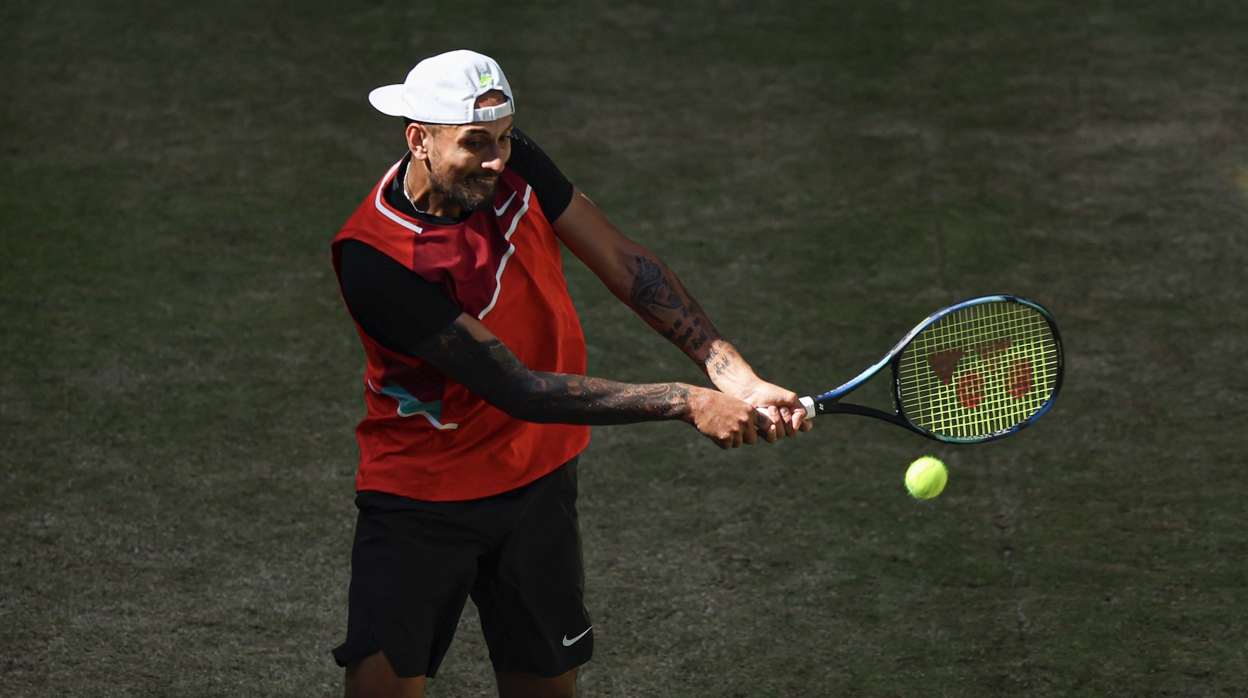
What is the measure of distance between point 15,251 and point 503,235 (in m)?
4.08

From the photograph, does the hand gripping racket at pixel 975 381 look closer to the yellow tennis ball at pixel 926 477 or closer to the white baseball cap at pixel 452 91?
the yellow tennis ball at pixel 926 477

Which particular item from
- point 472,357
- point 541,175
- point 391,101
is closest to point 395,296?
point 472,357

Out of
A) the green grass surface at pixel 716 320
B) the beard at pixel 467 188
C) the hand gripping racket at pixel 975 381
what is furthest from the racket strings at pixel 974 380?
the beard at pixel 467 188

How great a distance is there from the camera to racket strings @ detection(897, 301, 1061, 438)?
3824mm

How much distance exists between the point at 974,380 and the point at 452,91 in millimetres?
1687

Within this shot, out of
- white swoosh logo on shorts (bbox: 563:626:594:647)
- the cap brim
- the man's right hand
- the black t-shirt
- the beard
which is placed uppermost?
the cap brim

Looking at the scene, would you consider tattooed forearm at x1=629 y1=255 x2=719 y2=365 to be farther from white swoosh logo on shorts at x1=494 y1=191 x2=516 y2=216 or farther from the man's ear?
the man's ear

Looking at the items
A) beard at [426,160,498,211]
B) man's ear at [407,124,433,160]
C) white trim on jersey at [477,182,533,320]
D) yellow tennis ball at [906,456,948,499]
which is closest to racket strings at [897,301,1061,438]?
yellow tennis ball at [906,456,948,499]

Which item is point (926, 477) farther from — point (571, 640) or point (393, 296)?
point (393, 296)

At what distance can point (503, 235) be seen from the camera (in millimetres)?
3188

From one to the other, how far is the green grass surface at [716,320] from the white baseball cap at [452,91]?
1855 millimetres

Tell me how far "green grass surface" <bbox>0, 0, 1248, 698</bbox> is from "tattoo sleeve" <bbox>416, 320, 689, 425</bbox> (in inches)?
50.1

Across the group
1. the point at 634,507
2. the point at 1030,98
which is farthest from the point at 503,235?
the point at 1030,98

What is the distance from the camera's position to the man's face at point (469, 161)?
303 cm
